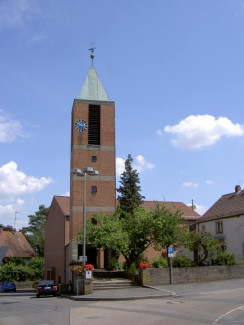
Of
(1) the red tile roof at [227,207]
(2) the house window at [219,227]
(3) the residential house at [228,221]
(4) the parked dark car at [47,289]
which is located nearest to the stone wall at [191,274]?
(4) the parked dark car at [47,289]

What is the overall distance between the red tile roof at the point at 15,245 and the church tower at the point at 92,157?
2766 cm

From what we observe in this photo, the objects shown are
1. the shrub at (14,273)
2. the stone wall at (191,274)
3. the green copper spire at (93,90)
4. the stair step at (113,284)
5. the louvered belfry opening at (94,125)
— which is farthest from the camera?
the shrub at (14,273)

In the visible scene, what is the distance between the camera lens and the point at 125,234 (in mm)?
32219

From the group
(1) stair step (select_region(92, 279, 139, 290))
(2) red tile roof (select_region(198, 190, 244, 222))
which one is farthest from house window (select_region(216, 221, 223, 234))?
(1) stair step (select_region(92, 279, 139, 290))

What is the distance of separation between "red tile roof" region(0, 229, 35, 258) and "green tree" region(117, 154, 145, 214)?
2827 centimetres

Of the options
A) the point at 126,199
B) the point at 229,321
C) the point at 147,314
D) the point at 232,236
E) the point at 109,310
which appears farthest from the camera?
the point at 126,199

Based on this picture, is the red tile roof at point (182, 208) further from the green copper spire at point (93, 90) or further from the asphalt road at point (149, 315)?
the asphalt road at point (149, 315)

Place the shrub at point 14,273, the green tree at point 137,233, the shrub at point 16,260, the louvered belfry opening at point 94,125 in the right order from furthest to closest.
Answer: the shrub at point 16,260 < the shrub at point 14,273 < the louvered belfry opening at point 94,125 < the green tree at point 137,233

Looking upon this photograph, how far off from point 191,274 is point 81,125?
67.1 ft

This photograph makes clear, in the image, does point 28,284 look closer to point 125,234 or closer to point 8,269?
point 8,269

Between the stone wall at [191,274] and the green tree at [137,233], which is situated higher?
the green tree at [137,233]

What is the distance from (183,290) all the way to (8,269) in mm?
36984

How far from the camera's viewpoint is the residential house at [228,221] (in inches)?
1473

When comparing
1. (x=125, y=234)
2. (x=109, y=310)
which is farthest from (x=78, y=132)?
(x=109, y=310)
